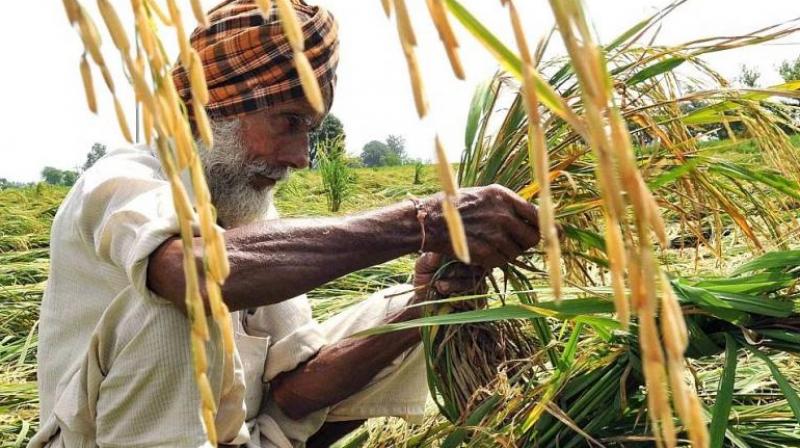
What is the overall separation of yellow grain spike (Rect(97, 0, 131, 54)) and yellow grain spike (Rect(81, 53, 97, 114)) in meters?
0.03

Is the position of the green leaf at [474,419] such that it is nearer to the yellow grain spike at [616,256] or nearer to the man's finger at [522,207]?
the man's finger at [522,207]

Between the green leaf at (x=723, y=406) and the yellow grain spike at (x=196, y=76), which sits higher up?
the yellow grain spike at (x=196, y=76)

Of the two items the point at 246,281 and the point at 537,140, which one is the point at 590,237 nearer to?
the point at 246,281

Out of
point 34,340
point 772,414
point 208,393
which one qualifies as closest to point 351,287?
point 34,340

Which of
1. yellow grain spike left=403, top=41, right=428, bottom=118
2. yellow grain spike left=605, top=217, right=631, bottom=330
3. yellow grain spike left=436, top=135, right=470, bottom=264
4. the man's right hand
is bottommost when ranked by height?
the man's right hand

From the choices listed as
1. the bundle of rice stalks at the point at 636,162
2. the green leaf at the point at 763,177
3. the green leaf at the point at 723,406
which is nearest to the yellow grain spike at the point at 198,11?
the bundle of rice stalks at the point at 636,162

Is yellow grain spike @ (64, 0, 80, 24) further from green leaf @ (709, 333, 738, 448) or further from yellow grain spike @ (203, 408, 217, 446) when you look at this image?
green leaf @ (709, 333, 738, 448)

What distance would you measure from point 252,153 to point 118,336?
0.59 metres

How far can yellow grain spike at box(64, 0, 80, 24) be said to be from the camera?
0.38m

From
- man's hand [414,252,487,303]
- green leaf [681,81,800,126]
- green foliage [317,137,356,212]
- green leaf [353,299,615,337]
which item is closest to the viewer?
green leaf [353,299,615,337]

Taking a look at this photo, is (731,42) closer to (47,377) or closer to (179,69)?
(179,69)

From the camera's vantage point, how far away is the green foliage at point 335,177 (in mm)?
5762

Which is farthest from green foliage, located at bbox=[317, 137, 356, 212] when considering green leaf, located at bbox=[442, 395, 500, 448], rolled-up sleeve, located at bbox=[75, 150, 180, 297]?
green leaf, located at bbox=[442, 395, 500, 448]

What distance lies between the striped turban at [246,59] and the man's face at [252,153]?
0.09 ft
